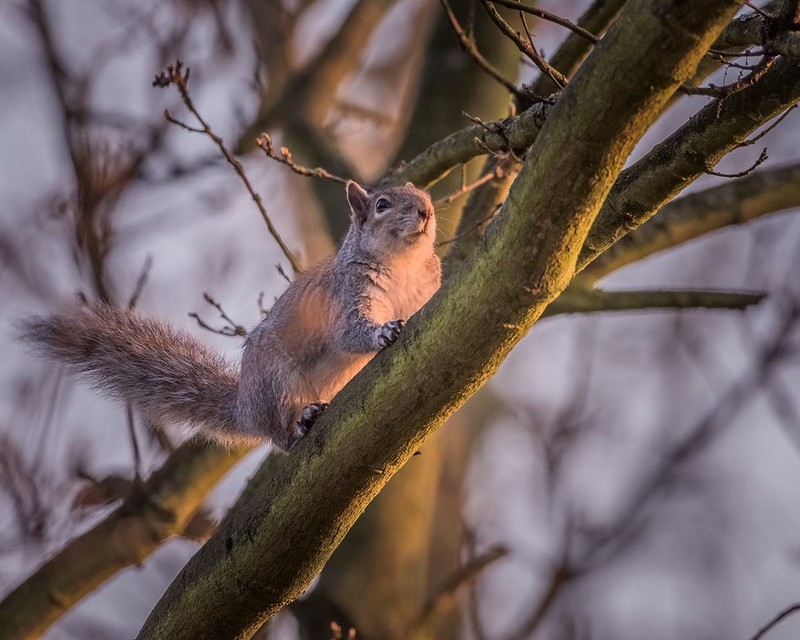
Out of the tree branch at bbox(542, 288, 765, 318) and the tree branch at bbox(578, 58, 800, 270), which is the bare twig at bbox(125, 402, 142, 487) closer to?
the tree branch at bbox(542, 288, 765, 318)

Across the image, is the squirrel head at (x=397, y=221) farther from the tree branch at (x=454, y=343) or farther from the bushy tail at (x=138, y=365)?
the tree branch at (x=454, y=343)

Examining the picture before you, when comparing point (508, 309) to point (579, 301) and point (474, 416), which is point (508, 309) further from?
point (474, 416)

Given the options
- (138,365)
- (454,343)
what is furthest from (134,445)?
(454,343)

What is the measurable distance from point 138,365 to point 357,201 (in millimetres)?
1355

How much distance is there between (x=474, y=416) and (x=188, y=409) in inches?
188

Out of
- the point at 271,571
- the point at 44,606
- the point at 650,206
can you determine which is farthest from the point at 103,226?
the point at 650,206

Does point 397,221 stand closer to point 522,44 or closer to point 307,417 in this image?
point 307,417

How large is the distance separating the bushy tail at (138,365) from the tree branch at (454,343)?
160 centimetres

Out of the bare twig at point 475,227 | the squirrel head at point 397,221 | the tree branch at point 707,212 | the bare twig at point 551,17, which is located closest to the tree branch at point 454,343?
the bare twig at point 551,17

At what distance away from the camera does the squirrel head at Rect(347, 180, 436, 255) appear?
14.4 ft

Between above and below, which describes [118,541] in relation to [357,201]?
below

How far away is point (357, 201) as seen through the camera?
15.8 ft

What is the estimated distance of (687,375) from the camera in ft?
29.7

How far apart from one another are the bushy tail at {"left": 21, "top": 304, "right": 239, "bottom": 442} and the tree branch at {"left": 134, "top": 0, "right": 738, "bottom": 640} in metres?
1.60
